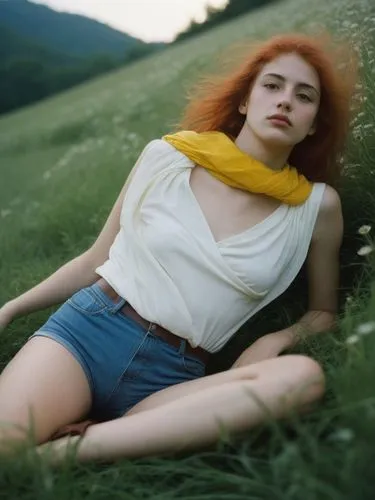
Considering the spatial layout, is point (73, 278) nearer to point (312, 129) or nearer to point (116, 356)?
point (116, 356)

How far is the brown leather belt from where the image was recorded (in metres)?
2.42

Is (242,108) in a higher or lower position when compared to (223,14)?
lower

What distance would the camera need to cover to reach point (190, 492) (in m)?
1.86

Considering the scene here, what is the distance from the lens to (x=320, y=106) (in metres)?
2.78

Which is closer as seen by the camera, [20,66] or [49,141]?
[49,141]

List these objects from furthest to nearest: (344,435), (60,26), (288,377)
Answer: (60,26) < (288,377) < (344,435)

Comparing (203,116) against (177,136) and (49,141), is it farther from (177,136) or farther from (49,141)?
(49,141)

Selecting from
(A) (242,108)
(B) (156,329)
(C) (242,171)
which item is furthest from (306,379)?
(A) (242,108)

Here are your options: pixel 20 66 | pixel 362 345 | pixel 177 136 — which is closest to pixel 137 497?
pixel 362 345

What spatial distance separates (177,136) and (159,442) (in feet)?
4.03

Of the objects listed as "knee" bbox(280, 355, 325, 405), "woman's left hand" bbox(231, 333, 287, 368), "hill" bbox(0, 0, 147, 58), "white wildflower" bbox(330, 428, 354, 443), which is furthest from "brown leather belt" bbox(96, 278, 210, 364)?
"hill" bbox(0, 0, 147, 58)

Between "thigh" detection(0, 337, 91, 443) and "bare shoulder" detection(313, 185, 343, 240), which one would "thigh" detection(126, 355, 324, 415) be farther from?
"bare shoulder" detection(313, 185, 343, 240)

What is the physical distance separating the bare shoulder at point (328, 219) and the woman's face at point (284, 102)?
25 centimetres

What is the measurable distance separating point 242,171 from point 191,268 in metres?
0.41
